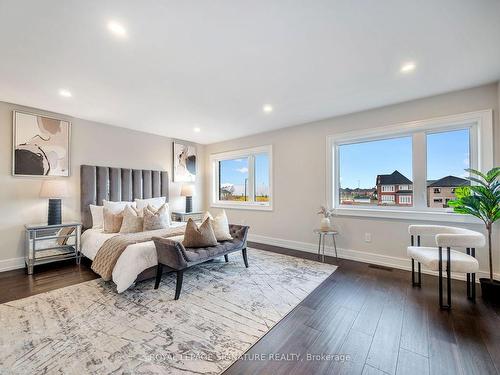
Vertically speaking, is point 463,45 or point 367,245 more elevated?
point 463,45

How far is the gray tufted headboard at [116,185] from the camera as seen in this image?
Result: 13.0 ft

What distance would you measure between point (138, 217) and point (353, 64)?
3620 millimetres

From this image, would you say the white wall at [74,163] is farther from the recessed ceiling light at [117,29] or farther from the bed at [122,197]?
the recessed ceiling light at [117,29]

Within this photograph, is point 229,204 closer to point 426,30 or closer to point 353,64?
point 353,64

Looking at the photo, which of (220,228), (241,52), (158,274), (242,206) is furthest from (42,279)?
(241,52)

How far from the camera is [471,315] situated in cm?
210

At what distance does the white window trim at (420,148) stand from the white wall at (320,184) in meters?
0.08

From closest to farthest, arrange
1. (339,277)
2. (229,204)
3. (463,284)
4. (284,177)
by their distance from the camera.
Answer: (463,284)
(339,277)
(284,177)
(229,204)

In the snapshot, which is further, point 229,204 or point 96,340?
point 229,204

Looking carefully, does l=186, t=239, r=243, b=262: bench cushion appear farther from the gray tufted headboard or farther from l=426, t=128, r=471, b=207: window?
l=426, t=128, r=471, b=207: window

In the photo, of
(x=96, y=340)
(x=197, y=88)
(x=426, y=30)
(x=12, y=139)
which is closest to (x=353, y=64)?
(x=426, y=30)

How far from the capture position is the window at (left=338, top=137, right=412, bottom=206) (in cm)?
349

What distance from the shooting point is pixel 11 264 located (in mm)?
3355

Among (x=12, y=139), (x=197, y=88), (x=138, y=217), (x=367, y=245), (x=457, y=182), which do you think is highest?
(x=197, y=88)
